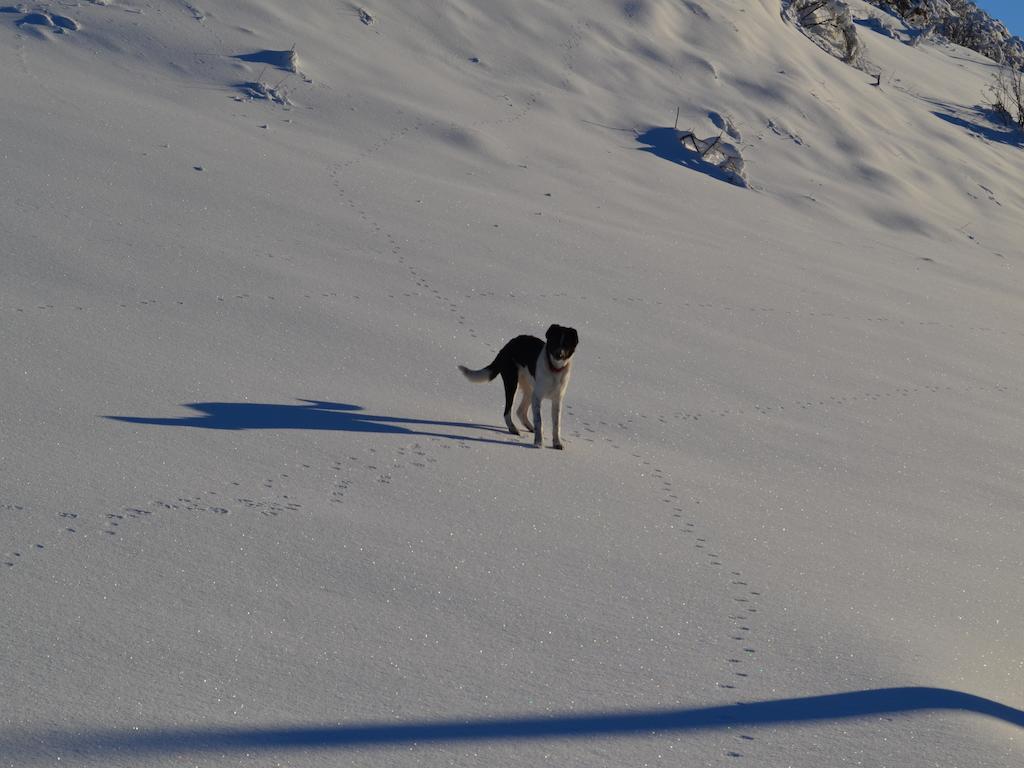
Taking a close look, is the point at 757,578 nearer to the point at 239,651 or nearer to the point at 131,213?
the point at 239,651

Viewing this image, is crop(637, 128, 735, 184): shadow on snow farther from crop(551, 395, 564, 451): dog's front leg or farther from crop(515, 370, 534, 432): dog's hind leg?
crop(551, 395, 564, 451): dog's front leg

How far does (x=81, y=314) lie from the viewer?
22.9ft

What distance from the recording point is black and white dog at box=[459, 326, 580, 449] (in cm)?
618

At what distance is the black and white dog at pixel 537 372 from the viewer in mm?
6184

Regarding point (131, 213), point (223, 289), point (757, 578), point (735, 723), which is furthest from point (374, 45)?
point (735, 723)

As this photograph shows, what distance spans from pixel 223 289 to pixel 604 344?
2922 mm

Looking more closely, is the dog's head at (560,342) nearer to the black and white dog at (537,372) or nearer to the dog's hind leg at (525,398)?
the black and white dog at (537,372)

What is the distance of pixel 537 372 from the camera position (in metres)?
6.37

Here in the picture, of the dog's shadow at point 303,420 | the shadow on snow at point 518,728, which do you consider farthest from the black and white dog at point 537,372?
the shadow on snow at point 518,728

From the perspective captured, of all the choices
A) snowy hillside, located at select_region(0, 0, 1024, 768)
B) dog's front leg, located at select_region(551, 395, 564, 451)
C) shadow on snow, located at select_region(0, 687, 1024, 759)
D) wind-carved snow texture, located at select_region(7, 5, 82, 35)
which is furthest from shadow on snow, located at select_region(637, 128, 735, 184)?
shadow on snow, located at select_region(0, 687, 1024, 759)

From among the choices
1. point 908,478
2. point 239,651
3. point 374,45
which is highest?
point 374,45

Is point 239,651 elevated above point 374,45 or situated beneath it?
situated beneath

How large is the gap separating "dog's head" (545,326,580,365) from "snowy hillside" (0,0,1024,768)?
1.90 feet

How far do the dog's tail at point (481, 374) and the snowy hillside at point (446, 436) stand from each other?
0.23 meters
